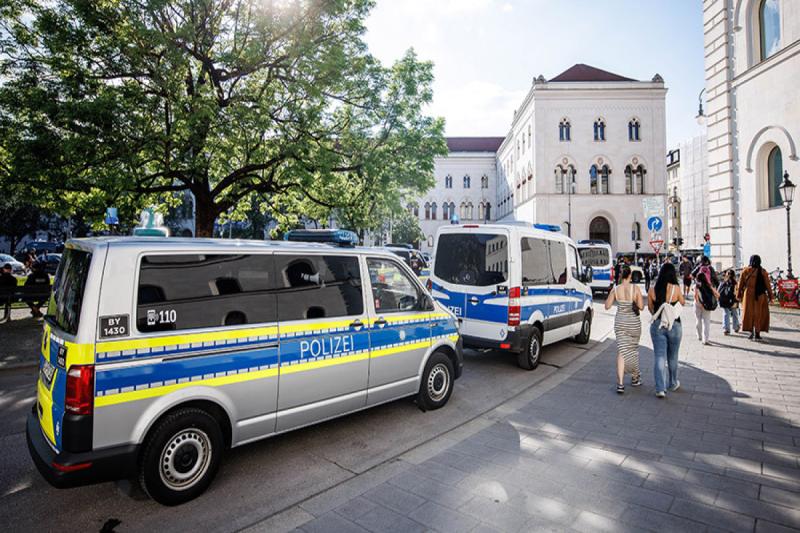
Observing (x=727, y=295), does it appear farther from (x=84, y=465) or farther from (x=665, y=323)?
(x=84, y=465)

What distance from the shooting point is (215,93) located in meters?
12.7

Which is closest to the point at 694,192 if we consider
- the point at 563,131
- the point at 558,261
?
the point at 563,131

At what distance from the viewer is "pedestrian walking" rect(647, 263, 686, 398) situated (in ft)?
20.6

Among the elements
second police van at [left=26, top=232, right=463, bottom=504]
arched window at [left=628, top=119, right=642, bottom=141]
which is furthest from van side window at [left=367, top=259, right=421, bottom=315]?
arched window at [left=628, top=119, right=642, bottom=141]

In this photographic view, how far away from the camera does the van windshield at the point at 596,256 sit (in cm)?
2205

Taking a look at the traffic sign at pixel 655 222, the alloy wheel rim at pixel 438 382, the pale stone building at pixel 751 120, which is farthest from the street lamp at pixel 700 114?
the alloy wheel rim at pixel 438 382

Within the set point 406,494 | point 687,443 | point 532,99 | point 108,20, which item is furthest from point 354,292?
point 532,99

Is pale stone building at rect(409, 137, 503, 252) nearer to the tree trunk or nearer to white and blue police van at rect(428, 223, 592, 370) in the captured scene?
the tree trunk

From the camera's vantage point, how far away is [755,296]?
401 inches

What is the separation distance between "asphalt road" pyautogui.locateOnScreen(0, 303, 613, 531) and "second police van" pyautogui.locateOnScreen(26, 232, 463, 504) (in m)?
0.30

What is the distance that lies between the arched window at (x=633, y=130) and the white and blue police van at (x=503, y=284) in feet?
149

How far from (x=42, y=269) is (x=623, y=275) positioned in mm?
15423

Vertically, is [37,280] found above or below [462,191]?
below

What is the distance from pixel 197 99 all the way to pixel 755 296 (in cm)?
1438
